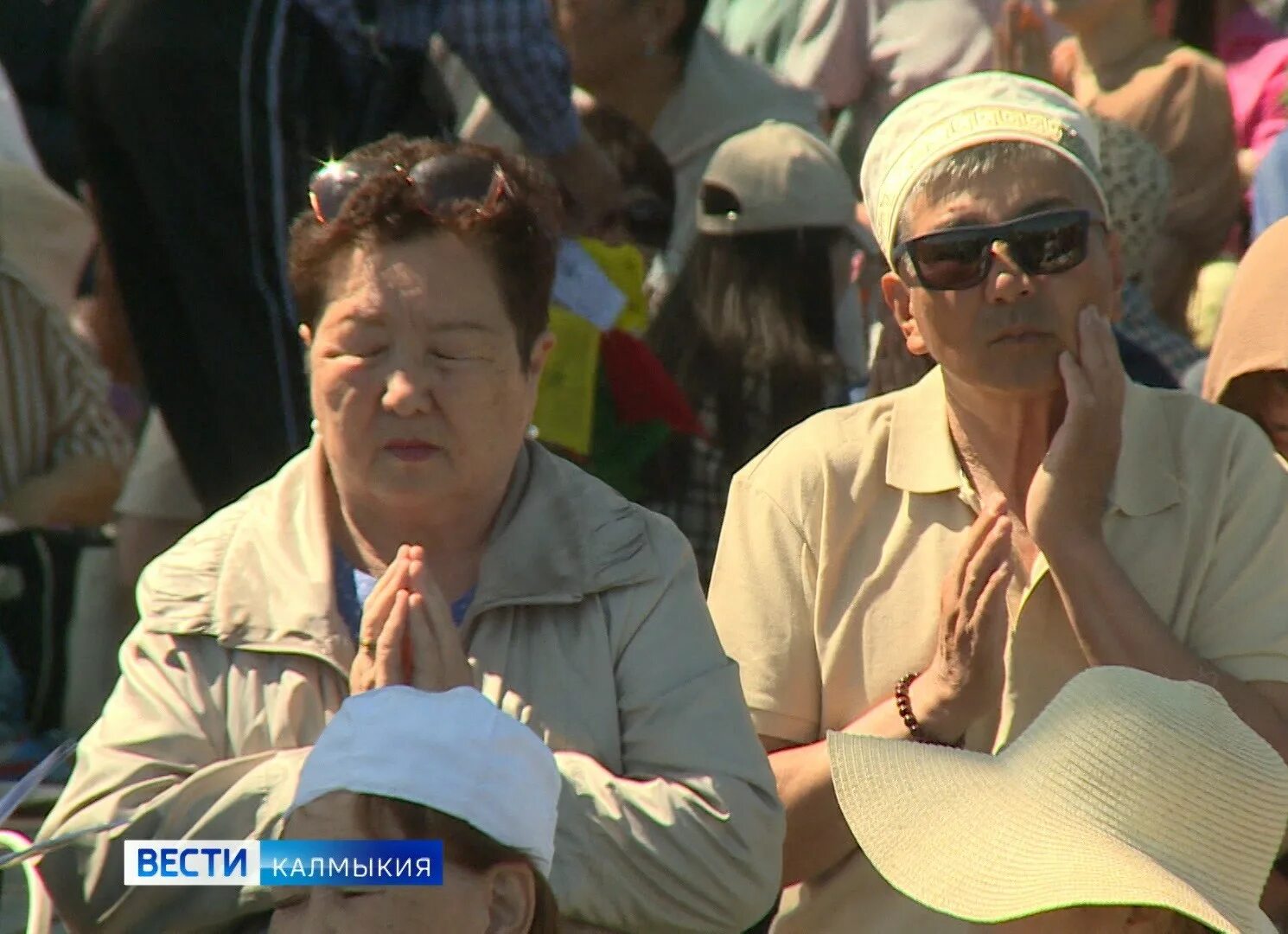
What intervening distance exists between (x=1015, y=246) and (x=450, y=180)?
956 millimetres

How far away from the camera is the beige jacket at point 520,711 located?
3176 millimetres

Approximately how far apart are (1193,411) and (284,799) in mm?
1677

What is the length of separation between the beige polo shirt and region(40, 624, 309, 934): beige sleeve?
0.92m

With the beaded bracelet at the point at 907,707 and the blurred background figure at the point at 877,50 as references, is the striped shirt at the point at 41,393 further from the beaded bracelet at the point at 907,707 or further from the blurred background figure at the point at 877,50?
the blurred background figure at the point at 877,50

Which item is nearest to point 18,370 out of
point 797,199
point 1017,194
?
point 797,199

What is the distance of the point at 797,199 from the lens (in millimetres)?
5793

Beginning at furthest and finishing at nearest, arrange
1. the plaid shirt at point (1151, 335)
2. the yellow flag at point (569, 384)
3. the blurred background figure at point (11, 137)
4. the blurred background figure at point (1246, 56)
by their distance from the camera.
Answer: the blurred background figure at point (1246, 56)
the blurred background figure at point (11, 137)
the plaid shirt at point (1151, 335)
the yellow flag at point (569, 384)

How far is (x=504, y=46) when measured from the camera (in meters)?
5.43

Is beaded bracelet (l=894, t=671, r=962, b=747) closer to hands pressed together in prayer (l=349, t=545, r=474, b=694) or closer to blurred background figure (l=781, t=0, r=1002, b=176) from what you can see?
hands pressed together in prayer (l=349, t=545, r=474, b=694)

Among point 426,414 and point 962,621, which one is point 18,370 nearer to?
point 426,414

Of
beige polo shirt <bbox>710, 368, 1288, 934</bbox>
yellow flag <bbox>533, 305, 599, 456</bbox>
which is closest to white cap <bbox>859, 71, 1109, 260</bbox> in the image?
beige polo shirt <bbox>710, 368, 1288, 934</bbox>

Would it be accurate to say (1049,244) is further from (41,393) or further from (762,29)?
(762,29)

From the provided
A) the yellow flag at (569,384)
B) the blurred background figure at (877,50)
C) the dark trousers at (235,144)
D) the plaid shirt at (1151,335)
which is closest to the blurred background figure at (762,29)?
the blurred background figure at (877,50)

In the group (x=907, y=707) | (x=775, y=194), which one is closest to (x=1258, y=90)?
(x=775, y=194)
